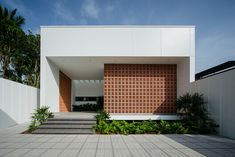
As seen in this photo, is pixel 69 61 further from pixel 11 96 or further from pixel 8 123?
pixel 8 123

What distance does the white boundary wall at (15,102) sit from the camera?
25.1 feet

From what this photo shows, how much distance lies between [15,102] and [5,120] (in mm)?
1030

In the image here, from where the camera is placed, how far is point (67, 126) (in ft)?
24.1

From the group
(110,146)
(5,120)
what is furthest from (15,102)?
(110,146)

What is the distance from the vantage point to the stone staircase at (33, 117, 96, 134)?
702 centimetres

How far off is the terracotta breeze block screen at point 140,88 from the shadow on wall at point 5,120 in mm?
4464

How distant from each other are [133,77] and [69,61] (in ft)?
11.5

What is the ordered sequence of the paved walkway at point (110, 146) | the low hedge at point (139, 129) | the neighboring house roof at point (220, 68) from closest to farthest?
1. the paved walkway at point (110, 146)
2. the low hedge at point (139, 129)
3. the neighboring house roof at point (220, 68)

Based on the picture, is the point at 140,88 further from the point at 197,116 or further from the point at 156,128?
the point at 197,116

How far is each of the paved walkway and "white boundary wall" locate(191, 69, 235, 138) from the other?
582 millimetres

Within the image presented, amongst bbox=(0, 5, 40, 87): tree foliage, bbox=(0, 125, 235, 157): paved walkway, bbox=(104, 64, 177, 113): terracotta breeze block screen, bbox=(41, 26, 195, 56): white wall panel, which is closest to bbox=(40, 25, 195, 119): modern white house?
bbox=(41, 26, 195, 56): white wall panel

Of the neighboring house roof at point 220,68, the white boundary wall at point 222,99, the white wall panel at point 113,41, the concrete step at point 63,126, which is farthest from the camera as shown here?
the neighboring house roof at point 220,68

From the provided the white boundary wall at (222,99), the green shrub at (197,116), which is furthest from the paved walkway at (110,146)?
the green shrub at (197,116)

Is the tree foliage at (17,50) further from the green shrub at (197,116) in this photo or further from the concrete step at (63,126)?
the green shrub at (197,116)
